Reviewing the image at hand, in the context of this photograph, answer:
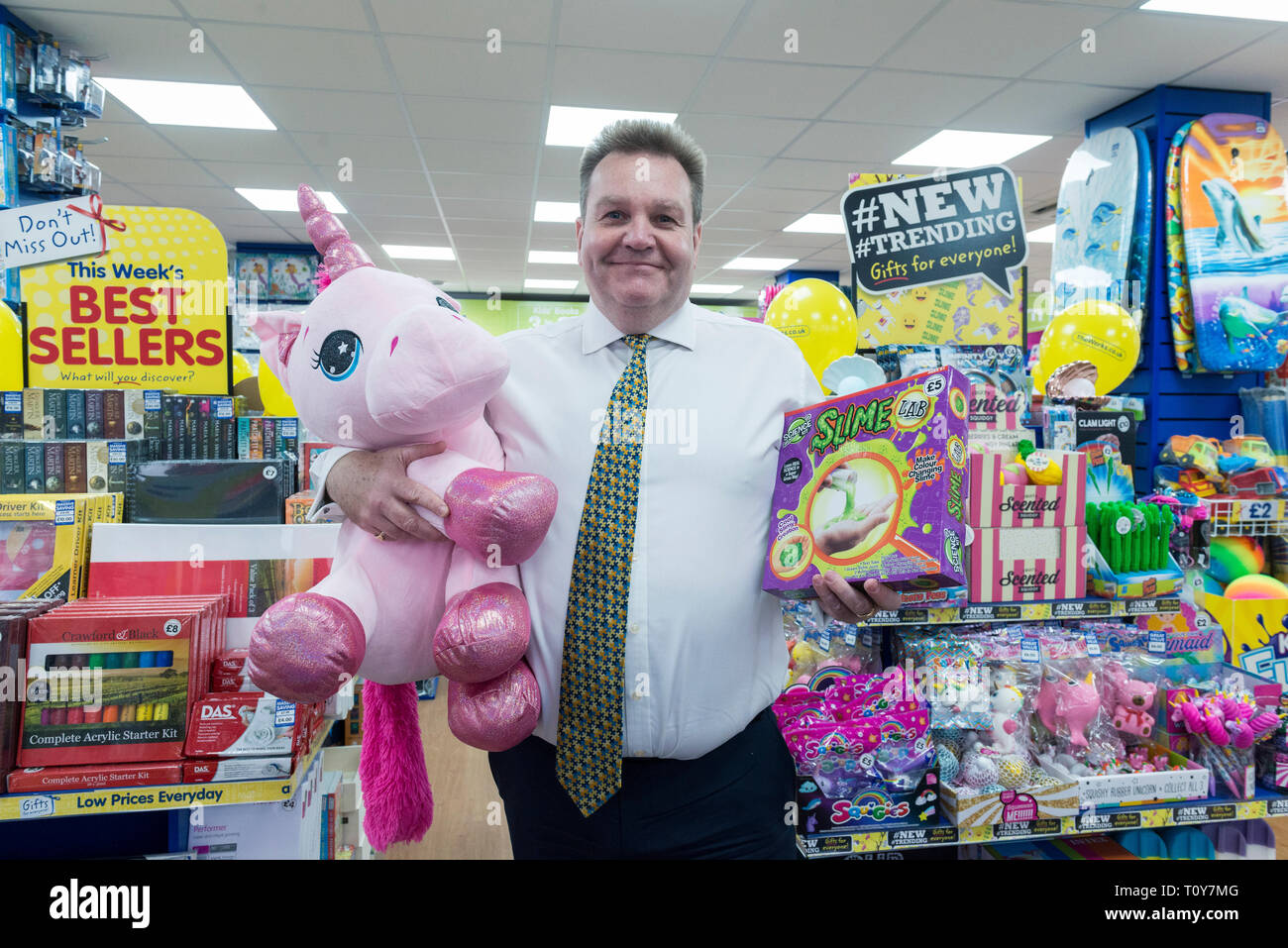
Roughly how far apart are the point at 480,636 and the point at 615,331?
605 mm

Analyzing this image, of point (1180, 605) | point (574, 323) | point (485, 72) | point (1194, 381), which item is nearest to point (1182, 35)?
point (1194, 381)

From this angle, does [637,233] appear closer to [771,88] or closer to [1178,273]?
[771,88]

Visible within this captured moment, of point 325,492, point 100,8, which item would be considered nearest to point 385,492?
point 325,492

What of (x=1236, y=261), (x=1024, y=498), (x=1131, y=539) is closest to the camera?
(x=1024, y=498)

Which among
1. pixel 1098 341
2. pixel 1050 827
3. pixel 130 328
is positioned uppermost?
pixel 1098 341

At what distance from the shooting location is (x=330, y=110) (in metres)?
4.99

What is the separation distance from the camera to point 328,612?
0.99m

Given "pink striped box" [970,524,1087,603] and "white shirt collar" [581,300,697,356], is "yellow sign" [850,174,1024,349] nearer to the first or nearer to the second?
"pink striped box" [970,524,1087,603]

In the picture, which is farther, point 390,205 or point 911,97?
point 390,205

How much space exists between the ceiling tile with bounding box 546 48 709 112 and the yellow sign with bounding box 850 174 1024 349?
2.67 meters

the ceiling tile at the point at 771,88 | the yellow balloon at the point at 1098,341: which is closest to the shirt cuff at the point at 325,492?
the yellow balloon at the point at 1098,341

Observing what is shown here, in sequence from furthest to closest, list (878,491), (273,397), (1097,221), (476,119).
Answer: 1. (476,119)
2. (1097,221)
3. (273,397)
4. (878,491)

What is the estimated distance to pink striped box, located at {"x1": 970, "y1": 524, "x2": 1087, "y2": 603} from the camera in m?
2.06
